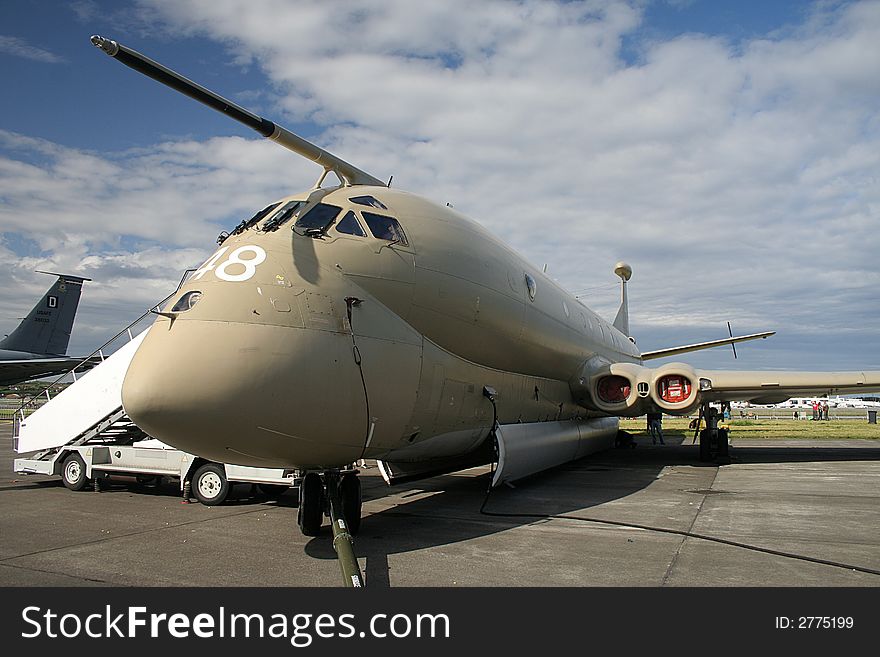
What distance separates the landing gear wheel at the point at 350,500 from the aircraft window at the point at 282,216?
298 cm

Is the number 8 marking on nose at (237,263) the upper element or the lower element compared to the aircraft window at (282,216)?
lower

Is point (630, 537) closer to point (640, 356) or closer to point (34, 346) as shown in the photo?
point (640, 356)

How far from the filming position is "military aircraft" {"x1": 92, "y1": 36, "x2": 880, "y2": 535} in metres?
5.95

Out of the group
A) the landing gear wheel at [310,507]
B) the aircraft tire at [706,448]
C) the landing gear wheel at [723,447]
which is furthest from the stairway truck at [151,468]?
the landing gear wheel at [723,447]

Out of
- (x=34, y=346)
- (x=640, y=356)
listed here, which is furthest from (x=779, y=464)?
(x=34, y=346)

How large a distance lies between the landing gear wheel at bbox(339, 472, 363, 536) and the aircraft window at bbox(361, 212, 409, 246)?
281 centimetres

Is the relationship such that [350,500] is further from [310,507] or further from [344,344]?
[344,344]

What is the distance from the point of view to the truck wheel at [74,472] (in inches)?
472

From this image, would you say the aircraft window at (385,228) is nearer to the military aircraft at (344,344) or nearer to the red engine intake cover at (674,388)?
the military aircraft at (344,344)

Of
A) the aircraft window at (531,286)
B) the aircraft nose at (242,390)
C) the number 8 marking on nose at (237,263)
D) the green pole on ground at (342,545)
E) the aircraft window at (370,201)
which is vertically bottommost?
the green pole on ground at (342,545)

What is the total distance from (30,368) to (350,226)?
93.1ft

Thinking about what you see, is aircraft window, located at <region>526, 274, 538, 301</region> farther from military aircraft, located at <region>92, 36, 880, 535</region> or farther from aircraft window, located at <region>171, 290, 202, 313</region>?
aircraft window, located at <region>171, 290, 202, 313</region>

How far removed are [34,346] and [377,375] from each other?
111ft

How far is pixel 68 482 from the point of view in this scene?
12.2 metres
